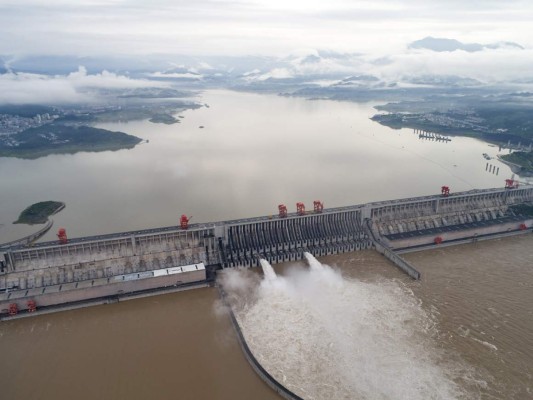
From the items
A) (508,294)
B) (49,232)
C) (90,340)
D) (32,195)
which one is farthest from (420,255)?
(32,195)

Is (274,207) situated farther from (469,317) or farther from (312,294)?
(469,317)

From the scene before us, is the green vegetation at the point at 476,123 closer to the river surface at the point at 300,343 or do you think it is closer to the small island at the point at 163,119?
the small island at the point at 163,119

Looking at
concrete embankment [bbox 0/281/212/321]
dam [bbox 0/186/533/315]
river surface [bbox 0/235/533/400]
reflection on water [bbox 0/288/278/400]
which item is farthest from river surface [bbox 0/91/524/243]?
river surface [bbox 0/235/533/400]

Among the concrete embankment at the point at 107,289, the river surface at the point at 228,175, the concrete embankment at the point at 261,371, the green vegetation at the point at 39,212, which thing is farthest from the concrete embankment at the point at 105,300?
the green vegetation at the point at 39,212

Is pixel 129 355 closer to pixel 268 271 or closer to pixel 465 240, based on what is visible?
pixel 268 271

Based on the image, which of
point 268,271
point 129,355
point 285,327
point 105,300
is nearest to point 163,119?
point 105,300

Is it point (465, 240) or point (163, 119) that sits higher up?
point (163, 119)
